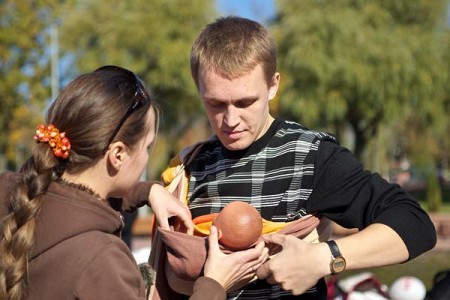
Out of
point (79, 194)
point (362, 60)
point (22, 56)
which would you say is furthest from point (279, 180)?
point (362, 60)

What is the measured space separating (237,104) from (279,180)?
1.00 feet

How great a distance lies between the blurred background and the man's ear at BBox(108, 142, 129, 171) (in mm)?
18513

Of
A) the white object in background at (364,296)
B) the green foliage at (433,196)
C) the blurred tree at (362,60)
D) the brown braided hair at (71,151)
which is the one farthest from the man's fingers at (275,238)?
the green foliage at (433,196)

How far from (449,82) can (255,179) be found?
23.9m

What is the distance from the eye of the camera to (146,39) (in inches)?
1081

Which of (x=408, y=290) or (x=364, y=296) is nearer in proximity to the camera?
(x=408, y=290)

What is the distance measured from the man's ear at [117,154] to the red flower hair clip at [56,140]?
0.13 m

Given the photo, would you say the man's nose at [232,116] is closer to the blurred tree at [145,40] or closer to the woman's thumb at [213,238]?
the woman's thumb at [213,238]

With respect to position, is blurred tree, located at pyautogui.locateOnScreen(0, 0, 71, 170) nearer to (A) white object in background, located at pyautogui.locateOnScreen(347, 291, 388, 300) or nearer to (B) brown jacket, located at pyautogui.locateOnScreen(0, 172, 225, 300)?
(A) white object in background, located at pyautogui.locateOnScreen(347, 291, 388, 300)

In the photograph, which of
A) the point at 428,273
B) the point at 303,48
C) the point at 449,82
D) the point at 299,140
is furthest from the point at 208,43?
the point at 449,82

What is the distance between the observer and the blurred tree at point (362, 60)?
78.4ft

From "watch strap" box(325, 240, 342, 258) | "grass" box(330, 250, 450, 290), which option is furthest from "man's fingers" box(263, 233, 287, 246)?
"grass" box(330, 250, 450, 290)

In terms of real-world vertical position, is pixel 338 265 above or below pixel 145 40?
above

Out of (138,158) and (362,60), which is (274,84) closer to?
(138,158)
